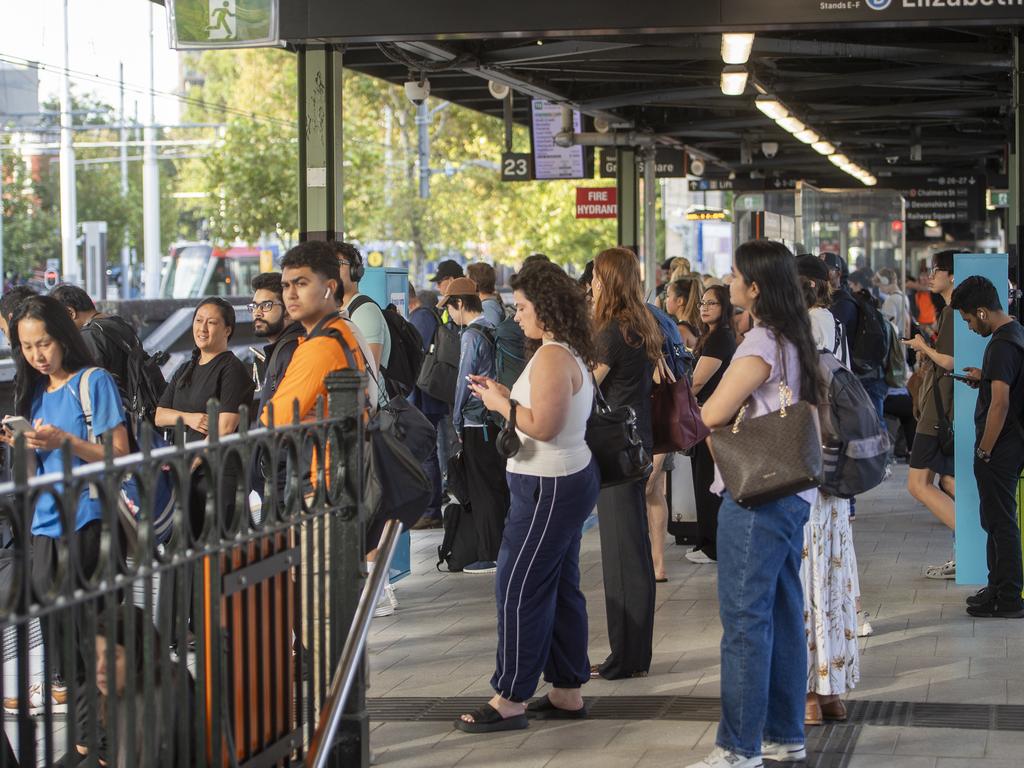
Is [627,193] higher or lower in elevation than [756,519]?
higher

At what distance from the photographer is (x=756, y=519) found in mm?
5297

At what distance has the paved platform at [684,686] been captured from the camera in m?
5.91

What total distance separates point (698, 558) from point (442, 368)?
2452 millimetres

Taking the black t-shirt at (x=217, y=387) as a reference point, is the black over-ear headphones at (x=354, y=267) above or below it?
above

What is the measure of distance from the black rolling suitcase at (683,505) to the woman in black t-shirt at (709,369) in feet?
1.46

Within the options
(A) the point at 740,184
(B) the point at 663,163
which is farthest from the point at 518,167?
(A) the point at 740,184

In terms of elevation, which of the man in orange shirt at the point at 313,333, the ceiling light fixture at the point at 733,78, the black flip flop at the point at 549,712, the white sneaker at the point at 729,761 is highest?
the ceiling light fixture at the point at 733,78

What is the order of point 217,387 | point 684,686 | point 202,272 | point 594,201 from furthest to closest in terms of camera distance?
point 202,272, point 594,201, point 217,387, point 684,686

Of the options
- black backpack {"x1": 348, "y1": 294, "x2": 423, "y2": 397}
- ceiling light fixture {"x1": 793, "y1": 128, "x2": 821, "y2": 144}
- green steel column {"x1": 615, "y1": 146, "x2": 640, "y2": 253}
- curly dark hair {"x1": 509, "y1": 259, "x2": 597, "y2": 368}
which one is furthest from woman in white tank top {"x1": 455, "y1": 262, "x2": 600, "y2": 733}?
green steel column {"x1": 615, "y1": 146, "x2": 640, "y2": 253}

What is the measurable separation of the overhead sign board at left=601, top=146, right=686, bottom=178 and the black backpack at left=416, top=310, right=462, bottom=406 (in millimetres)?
12201

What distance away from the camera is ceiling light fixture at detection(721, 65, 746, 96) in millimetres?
12102

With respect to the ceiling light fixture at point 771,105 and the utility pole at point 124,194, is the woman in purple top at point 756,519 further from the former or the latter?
the utility pole at point 124,194

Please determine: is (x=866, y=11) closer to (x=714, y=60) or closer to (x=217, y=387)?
(x=217, y=387)

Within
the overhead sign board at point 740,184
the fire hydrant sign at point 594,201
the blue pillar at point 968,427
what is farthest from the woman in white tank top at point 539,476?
the overhead sign board at point 740,184
